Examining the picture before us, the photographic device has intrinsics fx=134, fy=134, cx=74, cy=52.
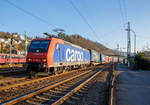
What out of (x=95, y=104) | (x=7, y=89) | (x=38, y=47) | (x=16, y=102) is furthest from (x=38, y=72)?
(x=95, y=104)

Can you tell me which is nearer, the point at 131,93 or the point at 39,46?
the point at 131,93

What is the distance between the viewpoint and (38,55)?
10273 mm

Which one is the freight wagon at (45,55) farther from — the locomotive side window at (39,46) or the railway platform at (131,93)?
the railway platform at (131,93)

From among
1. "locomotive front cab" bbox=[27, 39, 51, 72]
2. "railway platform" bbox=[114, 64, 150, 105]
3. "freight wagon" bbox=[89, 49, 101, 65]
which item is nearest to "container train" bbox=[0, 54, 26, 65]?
"freight wagon" bbox=[89, 49, 101, 65]

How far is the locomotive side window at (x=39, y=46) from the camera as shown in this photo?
1045 centimetres

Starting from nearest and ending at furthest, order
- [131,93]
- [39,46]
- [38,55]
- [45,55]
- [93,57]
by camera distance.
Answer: [131,93]
[45,55]
[38,55]
[39,46]
[93,57]

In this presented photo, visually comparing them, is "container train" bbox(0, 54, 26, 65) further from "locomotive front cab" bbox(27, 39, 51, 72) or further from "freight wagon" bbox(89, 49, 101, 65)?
"locomotive front cab" bbox(27, 39, 51, 72)

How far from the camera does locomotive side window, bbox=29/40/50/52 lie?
1045 centimetres

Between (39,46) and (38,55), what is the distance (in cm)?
84

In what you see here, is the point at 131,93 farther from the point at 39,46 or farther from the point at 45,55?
the point at 39,46

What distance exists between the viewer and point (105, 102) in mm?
5270

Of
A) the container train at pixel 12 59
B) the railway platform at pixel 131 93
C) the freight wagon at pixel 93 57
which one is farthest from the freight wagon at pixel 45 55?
the container train at pixel 12 59

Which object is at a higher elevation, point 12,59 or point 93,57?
point 93,57

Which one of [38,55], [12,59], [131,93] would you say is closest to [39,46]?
[38,55]
